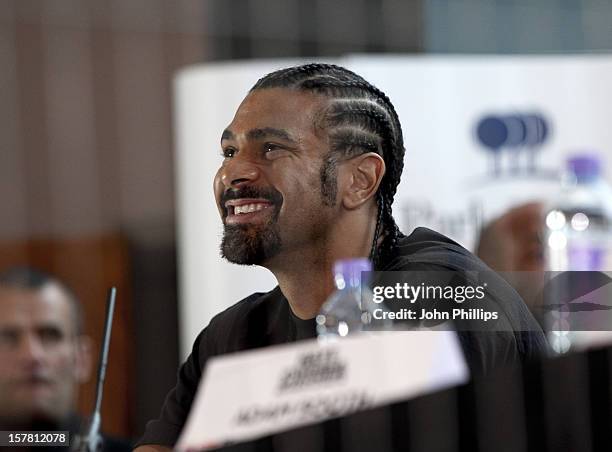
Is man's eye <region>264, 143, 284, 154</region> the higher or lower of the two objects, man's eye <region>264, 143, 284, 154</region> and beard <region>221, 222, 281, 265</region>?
the higher

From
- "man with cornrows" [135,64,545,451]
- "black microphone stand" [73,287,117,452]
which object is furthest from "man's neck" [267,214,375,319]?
"black microphone stand" [73,287,117,452]

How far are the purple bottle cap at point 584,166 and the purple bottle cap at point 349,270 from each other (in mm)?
657

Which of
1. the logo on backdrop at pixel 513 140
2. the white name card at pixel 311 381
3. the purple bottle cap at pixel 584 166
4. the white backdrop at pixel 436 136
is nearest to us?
the white name card at pixel 311 381

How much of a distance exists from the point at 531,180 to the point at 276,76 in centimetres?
77

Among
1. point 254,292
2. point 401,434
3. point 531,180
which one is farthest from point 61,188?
point 531,180

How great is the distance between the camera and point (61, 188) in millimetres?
747

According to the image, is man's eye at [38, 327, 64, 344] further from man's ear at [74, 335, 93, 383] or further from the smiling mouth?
the smiling mouth

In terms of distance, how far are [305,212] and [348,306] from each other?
0.06 m

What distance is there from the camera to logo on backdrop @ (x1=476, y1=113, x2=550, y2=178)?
4.23 feet

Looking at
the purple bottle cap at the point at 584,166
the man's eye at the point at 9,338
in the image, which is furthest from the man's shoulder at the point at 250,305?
the purple bottle cap at the point at 584,166

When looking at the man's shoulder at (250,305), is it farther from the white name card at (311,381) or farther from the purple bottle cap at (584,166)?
the purple bottle cap at (584,166)

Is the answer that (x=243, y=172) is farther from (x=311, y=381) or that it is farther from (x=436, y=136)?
(x=436, y=136)

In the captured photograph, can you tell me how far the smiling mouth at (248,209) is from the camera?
55 centimetres

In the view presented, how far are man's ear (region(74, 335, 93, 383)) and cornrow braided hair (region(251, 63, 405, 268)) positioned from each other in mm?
156
